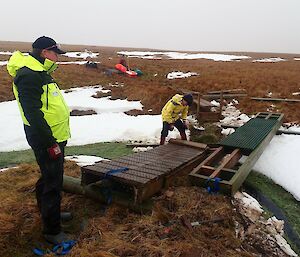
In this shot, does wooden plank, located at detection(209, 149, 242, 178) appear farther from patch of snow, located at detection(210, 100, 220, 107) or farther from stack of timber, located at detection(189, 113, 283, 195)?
patch of snow, located at detection(210, 100, 220, 107)

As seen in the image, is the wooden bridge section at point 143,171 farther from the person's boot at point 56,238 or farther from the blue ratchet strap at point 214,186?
the person's boot at point 56,238

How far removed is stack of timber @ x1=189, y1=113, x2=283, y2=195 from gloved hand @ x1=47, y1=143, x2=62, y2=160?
274 centimetres

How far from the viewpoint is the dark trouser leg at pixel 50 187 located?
150 inches

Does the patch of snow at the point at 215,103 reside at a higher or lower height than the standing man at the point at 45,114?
Result: lower

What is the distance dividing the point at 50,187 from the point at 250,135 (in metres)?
5.87

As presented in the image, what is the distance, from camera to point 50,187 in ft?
13.0

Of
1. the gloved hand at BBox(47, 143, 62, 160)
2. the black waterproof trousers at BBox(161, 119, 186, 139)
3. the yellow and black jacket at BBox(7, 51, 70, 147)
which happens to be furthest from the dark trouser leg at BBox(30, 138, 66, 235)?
the black waterproof trousers at BBox(161, 119, 186, 139)

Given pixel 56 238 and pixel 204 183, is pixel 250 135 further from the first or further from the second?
pixel 56 238

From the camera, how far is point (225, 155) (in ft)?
25.1

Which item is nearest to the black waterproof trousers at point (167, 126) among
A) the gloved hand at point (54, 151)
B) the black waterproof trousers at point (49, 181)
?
the black waterproof trousers at point (49, 181)

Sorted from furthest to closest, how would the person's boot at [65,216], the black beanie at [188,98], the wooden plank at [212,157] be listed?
the black beanie at [188,98]
the wooden plank at [212,157]
the person's boot at [65,216]

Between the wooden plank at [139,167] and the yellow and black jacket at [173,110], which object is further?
the yellow and black jacket at [173,110]

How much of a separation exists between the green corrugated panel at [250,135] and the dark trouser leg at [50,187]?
15.1 ft

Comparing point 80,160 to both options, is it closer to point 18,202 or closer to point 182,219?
point 18,202
